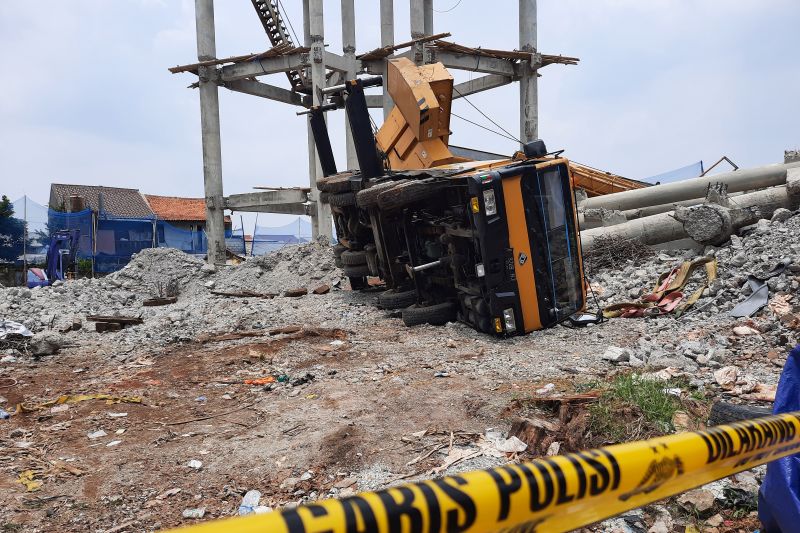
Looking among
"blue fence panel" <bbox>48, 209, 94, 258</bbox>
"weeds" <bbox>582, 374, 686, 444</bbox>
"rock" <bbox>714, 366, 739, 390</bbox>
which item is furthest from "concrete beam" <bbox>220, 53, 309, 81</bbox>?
"weeds" <bbox>582, 374, 686, 444</bbox>

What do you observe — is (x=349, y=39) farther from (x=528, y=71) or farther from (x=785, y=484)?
(x=785, y=484)

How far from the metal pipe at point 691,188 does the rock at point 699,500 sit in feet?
31.0

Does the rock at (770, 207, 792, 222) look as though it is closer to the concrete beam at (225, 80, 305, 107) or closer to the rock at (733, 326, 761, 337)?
the rock at (733, 326, 761, 337)

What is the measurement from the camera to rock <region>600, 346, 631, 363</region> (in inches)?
198

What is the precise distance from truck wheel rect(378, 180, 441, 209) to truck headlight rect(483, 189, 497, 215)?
0.78 meters

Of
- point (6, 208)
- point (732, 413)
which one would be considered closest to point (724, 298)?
point (732, 413)

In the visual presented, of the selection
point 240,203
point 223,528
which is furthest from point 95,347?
point 240,203

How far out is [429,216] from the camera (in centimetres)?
741

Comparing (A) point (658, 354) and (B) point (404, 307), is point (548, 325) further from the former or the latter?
(B) point (404, 307)

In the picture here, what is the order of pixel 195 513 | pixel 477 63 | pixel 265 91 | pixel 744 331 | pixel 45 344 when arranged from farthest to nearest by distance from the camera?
pixel 265 91 < pixel 477 63 < pixel 45 344 < pixel 744 331 < pixel 195 513

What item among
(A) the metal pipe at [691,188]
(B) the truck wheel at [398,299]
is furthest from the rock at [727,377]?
(A) the metal pipe at [691,188]

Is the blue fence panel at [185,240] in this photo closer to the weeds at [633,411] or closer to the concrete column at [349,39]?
the concrete column at [349,39]

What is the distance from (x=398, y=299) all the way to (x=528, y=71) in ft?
48.9

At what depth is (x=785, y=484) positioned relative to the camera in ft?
6.02
